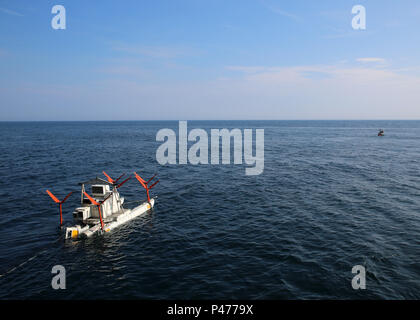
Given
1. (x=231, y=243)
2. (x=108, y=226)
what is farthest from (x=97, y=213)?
(x=231, y=243)

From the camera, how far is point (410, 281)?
1777 centimetres

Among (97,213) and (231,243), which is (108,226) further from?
(231,243)

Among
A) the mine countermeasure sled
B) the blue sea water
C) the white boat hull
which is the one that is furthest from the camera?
the mine countermeasure sled

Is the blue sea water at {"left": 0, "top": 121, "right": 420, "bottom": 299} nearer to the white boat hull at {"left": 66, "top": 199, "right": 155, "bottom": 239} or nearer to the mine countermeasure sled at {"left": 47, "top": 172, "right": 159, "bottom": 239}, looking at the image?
the white boat hull at {"left": 66, "top": 199, "right": 155, "bottom": 239}

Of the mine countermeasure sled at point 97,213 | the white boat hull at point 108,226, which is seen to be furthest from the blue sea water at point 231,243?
the mine countermeasure sled at point 97,213

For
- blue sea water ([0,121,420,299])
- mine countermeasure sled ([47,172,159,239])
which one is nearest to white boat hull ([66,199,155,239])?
mine countermeasure sled ([47,172,159,239])

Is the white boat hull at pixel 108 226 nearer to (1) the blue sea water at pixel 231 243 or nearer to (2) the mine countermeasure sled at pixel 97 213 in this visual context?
(2) the mine countermeasure sled at pixel 97 213

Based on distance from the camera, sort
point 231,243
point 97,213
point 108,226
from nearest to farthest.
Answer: point 231,243 < point 108,226 < point 97,213

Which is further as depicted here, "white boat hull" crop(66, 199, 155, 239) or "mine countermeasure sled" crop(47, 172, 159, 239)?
"mine countermeasure sled" crop(47, 172, 159, 239)

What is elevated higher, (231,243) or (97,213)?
(97,213)

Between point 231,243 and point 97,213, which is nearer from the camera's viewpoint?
point 231,243

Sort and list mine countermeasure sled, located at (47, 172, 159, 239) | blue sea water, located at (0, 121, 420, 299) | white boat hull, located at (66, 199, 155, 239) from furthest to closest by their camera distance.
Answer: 1. mine countermeasure sled, located at (47, 172, 159, 239)
2. white boat hull, located at (66, 199, 155, 239)
3. blue sea water, located at (0, 121, 420, 299)
